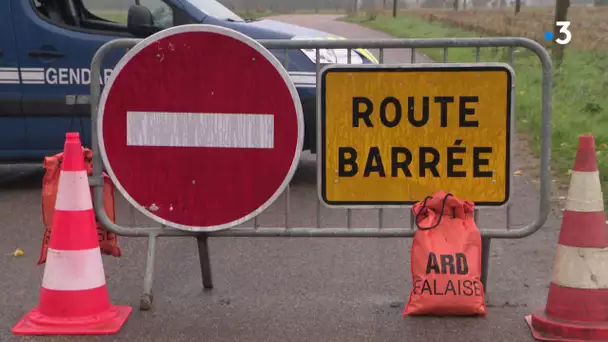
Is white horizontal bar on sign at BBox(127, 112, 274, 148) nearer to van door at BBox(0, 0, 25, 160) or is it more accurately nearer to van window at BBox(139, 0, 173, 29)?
van door at BBox(0, 0, 25, 160)

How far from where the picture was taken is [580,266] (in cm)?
420

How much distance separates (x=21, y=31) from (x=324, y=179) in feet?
13.4

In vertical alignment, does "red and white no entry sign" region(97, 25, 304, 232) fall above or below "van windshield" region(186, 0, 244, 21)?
below

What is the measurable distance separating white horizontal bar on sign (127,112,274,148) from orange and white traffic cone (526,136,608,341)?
147cm

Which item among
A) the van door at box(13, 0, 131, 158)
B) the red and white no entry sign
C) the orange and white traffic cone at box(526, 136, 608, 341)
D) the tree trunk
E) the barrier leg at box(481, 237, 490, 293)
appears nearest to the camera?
the orange and white traffic cone at box(526, 136, 608, 341)

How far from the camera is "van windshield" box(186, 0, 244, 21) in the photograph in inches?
328

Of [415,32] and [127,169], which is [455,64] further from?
[415,32]

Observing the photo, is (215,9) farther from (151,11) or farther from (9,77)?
(9,77)

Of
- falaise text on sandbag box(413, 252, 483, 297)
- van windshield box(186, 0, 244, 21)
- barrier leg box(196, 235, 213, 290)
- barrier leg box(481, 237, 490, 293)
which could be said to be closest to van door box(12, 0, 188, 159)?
van windshield box(186, 0, 244, 21)

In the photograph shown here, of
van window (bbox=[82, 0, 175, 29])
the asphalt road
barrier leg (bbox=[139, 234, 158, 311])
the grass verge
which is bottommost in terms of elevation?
the grass verge

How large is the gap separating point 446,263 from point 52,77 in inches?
178

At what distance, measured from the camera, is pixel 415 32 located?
4147 cm

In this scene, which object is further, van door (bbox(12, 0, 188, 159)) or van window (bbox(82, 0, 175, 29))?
van window (bbox(82, 0, 175, 29))

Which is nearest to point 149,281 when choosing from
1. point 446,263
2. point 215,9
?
point 446,263
